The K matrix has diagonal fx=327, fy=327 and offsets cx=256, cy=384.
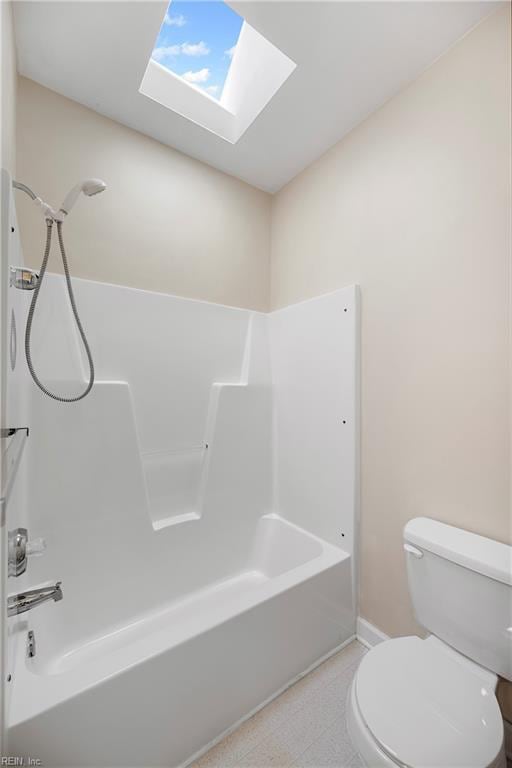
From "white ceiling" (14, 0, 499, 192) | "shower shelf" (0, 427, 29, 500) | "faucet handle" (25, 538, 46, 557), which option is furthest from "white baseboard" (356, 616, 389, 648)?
"white ceiling" (14, 0, 499, 192)

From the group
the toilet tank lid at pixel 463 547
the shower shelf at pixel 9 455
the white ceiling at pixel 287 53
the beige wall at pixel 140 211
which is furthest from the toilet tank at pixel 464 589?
the white ceiling at pixel 287 53

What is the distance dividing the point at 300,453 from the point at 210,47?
7.12ft

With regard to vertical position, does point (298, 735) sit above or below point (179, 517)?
below

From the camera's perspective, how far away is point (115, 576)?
5.19 ft

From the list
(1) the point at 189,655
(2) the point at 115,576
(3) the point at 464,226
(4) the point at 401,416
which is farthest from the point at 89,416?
(3) the point at 464,226

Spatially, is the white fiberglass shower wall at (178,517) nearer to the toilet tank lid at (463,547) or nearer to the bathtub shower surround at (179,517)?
the bathtub shower surround at (179,517)

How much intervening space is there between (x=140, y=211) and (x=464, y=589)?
7.35ft

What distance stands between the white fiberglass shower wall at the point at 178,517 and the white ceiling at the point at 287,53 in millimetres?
914

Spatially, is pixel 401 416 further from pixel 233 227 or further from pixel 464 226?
pixel 233 227

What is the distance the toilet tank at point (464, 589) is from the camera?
100 cm

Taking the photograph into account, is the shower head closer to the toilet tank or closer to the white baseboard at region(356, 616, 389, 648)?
the toilet tank

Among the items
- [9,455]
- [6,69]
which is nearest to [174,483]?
[9,455]

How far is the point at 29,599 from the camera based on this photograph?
102cm

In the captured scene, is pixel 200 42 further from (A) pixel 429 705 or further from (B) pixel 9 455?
(A) pixel 429 705
